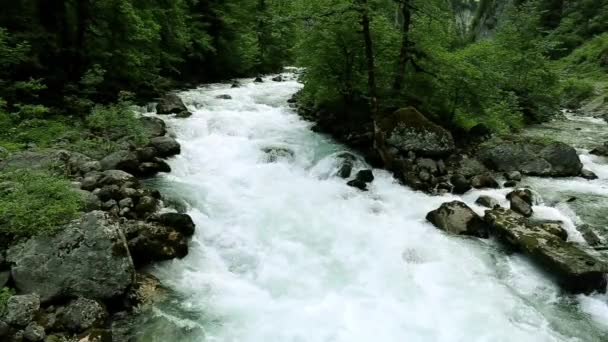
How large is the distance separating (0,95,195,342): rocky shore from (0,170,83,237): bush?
0.18m

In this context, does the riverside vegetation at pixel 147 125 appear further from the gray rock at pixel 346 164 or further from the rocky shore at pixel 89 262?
the gray rock at pixel 346 164

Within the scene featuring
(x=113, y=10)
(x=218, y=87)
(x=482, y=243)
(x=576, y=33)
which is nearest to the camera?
(x=482, y=243)

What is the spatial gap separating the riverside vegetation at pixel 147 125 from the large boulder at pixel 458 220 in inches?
2.4

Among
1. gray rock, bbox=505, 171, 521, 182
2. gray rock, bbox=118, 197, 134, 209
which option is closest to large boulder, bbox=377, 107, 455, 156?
gray rock, bbox=505, 171, 521, 182

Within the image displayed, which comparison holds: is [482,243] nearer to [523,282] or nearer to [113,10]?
[523,282]

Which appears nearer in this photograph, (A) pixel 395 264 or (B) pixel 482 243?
(A) pixel 395 264

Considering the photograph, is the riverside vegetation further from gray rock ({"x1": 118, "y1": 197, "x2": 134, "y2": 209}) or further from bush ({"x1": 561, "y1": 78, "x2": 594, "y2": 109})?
bush ({"x1": 561, "y1": 78, "x2": 594, "y2": 109})

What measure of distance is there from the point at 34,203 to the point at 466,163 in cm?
1221

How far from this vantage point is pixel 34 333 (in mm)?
5977

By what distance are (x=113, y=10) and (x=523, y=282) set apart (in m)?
16.7

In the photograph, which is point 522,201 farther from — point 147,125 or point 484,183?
point 147,125

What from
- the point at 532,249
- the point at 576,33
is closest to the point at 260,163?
the point at 532,249

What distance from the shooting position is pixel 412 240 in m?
10.5

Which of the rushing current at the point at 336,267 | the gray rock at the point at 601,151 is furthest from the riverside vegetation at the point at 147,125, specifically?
the gray rock at the point at 601,151
